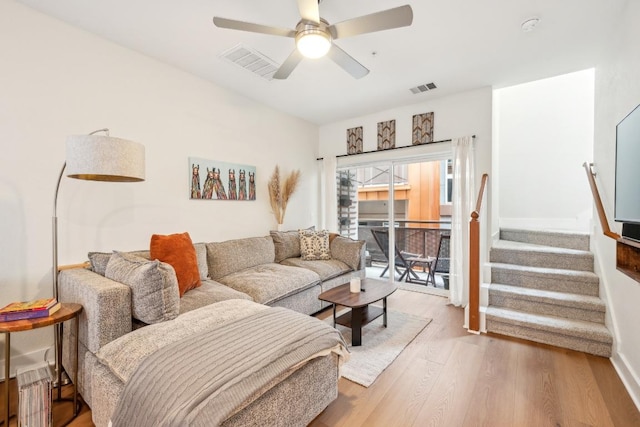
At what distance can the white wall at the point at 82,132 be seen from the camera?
6.60 feet

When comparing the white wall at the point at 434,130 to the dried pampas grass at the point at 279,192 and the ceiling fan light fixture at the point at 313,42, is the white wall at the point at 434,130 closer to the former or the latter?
the dried pampas grass at the point at 279,192

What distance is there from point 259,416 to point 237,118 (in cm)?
326

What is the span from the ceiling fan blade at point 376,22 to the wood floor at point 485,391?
7.59 ft

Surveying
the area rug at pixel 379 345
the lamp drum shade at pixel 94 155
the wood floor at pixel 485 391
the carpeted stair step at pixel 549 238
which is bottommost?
the wood floor at pixel 485 391

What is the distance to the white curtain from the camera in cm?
346

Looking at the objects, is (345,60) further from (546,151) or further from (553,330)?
(546,151)

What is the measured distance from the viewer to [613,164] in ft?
7.30

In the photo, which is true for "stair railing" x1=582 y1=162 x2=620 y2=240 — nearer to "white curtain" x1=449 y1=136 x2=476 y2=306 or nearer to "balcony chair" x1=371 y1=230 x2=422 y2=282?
"white curtain" x1=449 y1=136 x2=476 y2=306

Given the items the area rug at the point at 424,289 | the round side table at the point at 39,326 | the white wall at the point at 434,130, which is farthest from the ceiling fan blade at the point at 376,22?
the area rug at the point at 424,289

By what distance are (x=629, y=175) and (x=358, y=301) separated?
6.27 feet

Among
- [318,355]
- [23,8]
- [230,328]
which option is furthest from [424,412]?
[23,8]

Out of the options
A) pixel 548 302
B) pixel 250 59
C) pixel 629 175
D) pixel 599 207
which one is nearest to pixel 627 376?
pixel 548 302

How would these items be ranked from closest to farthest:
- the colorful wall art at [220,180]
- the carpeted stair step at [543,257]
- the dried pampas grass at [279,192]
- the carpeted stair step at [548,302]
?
the carpeted stair step at [548,302] → the carpeted stair step at [543,257] → the colorful wall art at [220,180] → the dried pampas grass at [279,192]

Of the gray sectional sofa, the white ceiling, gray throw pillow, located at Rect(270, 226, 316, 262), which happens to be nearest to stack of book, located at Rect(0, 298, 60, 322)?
the gray sectional sofa
